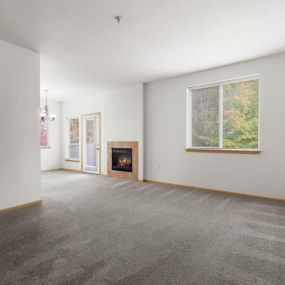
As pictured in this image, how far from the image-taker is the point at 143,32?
3057 mm

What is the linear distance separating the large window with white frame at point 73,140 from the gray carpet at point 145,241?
4.16 m

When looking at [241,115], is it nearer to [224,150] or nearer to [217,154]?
Result: [224,150]

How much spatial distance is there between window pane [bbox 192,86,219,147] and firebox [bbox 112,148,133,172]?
1.97 meters

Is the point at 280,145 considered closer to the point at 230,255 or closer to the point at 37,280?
the point at 230,255

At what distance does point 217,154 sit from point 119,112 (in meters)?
3.18

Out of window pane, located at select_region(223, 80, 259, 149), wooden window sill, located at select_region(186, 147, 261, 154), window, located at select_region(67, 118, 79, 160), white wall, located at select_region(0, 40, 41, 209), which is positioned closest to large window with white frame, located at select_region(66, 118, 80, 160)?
window, located at select_region(67, 118, 79, 160)

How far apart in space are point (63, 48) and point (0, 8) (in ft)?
3.76

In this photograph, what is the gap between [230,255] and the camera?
207 centimetres

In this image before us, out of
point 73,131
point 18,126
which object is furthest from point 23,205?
point 73,131

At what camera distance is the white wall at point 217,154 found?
3.87m

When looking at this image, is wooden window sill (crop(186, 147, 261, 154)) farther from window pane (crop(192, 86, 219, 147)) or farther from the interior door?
the interior door

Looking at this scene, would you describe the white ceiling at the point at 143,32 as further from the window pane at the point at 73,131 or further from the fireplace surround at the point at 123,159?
the window pane at the point at 73,131

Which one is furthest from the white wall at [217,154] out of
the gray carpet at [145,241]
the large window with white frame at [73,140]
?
the large window with white frame at [73,140]

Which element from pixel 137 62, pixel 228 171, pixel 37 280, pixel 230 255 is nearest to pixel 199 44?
pixel 137 62
